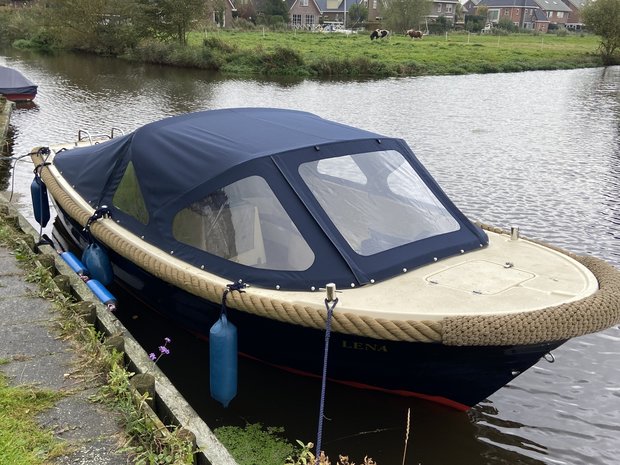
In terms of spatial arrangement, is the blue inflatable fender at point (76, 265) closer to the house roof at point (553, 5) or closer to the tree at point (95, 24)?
the tree at point (95, 24)

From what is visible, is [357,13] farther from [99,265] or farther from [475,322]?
[475,322]

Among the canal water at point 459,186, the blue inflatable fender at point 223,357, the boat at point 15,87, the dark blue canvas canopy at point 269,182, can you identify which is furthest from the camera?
the boat at point 15,87

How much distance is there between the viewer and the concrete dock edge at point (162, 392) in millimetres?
3508

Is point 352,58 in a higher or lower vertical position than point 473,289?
higher

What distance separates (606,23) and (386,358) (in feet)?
165

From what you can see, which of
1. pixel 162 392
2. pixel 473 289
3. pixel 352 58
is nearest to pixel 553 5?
pixel 352 58

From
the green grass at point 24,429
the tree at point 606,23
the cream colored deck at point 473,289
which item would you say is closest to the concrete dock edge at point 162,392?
the green grass at point 24,429

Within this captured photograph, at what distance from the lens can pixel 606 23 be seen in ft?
153

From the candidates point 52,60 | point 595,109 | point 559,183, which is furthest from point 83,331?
point 52,60

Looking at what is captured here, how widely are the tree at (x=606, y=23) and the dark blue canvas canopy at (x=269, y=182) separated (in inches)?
1861

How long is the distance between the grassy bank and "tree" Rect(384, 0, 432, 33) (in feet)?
64.1

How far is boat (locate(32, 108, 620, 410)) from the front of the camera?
4.39 metres

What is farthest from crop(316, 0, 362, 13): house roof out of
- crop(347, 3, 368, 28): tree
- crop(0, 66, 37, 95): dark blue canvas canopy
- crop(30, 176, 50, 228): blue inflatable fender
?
crop(30, 176, 50, 228): blue inflatable fender

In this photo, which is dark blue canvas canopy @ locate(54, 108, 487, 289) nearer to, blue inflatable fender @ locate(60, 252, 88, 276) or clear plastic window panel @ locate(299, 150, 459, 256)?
clear plastic window panel @ locate(299, 150, 459, 256)
